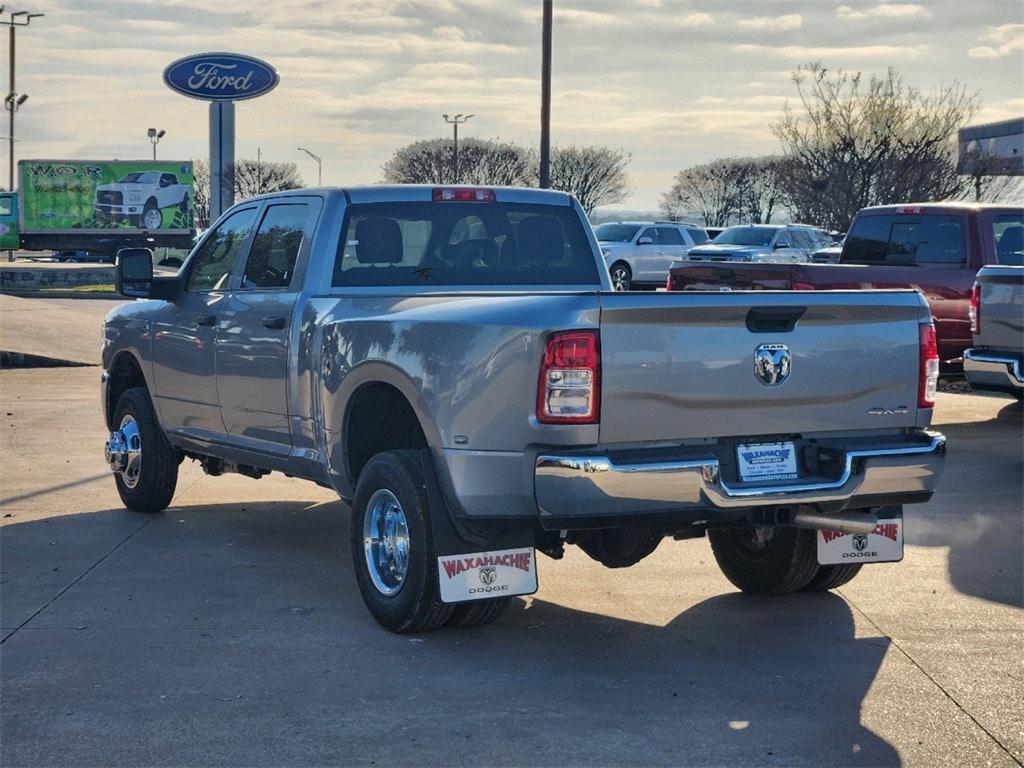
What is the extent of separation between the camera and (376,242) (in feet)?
24.3

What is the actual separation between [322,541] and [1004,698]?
409cm

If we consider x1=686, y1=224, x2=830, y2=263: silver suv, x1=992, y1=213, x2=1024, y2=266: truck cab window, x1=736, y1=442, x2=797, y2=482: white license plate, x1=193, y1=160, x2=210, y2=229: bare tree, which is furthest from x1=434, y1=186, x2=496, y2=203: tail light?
x1=193, y1=160, x2=210, y2=229: bare tree

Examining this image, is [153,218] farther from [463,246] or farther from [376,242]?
[376,242]

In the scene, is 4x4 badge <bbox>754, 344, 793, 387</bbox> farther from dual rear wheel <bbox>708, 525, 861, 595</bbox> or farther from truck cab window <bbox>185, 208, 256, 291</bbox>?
truck cab window <bbox>185, 208, 256, 291</bbox>

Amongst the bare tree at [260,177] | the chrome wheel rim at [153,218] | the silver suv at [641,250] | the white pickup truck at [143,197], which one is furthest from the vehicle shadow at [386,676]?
the bare tree at [260,177]

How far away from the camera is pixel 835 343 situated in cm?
593

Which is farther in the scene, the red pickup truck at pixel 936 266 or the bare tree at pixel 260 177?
the bare tree at pixel 260 177

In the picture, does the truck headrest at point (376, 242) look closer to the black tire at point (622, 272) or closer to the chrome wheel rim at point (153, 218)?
the black tire at point (622, 272)

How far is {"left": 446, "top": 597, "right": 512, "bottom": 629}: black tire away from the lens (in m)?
6.14

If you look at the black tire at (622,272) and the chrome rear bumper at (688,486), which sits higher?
the chrome rear bumper at (688,486)

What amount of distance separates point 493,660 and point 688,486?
3.62 ft

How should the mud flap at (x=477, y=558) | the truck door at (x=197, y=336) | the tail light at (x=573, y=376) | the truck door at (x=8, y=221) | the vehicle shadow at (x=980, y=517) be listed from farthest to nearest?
the truck door at (x=8, y=221) → the truck door at (x=197, y=336) → the vehicle shadow at (x=980, y=517) → the mud flap at (x=477, y=558) → the tail light at (x=573, y=376)

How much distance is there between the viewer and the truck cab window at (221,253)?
8.23 metres

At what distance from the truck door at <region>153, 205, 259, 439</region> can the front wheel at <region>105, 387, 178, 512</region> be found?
226 millimetres
